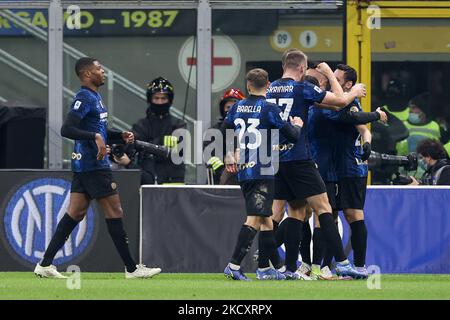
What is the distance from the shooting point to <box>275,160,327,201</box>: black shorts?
13.7m

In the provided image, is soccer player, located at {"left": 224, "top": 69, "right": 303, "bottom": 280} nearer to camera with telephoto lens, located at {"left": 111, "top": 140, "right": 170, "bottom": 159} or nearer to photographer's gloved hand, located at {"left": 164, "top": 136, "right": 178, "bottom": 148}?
camera with telephoto lens, located at {"left": 111, "top": 140, "right": 170, "bottom": 159}

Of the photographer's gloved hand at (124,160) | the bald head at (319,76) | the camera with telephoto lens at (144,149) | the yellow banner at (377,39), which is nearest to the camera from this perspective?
the bald head at (319,76)

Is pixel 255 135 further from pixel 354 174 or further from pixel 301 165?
pixel 354 174

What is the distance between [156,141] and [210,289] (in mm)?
4956

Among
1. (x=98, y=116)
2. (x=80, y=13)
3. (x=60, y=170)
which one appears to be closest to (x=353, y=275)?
(x=98, y=116)

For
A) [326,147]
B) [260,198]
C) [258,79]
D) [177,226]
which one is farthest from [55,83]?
[260,198]

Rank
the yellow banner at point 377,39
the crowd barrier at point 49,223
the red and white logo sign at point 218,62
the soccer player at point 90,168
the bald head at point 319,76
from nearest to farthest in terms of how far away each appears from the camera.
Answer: the soccer player at point 90,168
the bald head at point 319,76
the crowd barrier at point 49,223
the yellow banner at point 377,39
the red and white logo sign at point 218,62

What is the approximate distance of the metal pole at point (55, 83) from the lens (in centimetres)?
1802

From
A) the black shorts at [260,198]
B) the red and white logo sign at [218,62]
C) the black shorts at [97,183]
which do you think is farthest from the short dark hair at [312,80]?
the red and white logo sign at [218,62]

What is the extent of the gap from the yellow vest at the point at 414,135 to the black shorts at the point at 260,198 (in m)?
4.92

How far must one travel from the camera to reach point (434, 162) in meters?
17.3

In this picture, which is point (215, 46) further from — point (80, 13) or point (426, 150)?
point (426, 150)

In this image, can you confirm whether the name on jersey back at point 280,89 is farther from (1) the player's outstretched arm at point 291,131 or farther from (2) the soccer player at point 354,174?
(2) the soccer player at point 354,174

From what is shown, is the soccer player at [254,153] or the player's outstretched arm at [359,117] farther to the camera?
the player's outstretched arm at [359,117]
